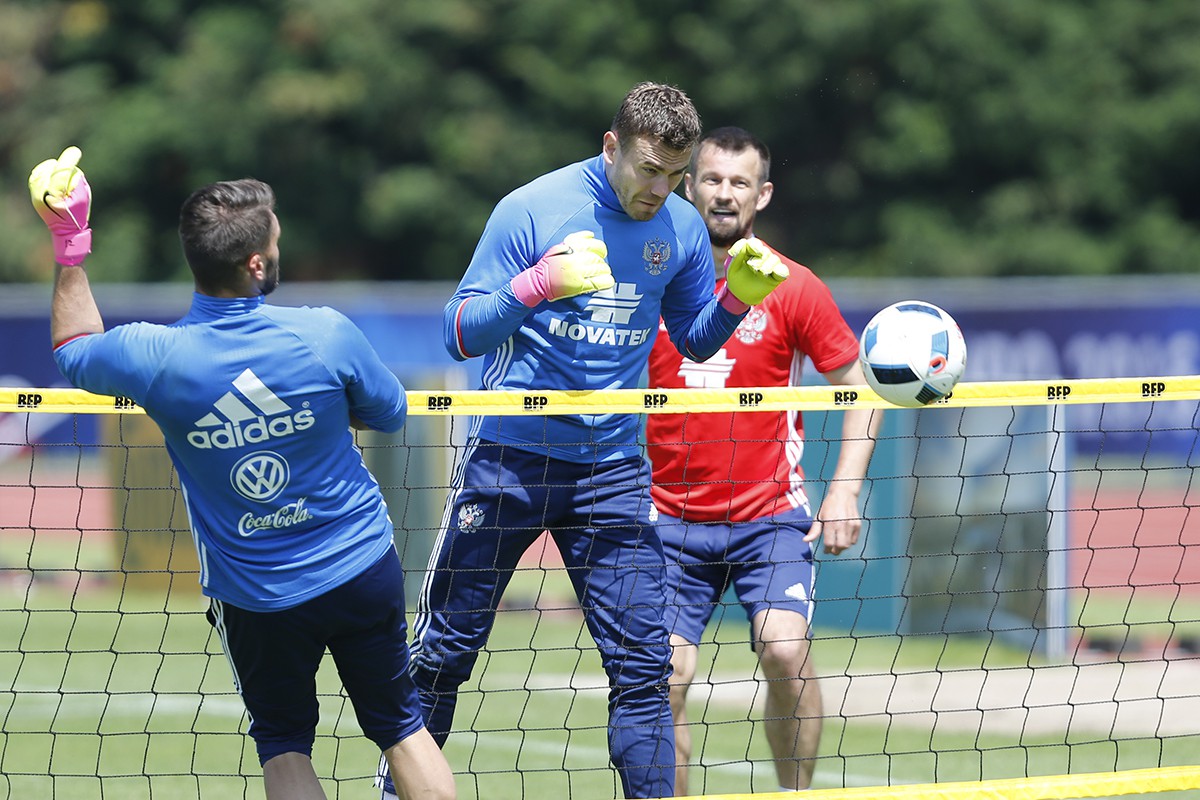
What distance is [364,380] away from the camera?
440 centimetres

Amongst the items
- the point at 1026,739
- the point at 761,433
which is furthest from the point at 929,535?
the point at 761,433

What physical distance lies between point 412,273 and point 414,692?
26.8 metres

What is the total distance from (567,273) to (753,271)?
67cm

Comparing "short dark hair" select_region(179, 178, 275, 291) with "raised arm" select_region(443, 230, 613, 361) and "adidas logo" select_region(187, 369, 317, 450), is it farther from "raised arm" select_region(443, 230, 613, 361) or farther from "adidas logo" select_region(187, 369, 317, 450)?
"raised arm" select_region(443, 230, 613, 361)

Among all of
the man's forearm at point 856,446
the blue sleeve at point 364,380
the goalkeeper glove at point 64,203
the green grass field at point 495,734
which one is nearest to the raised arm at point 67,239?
the goalkeeper glove at point 64,203

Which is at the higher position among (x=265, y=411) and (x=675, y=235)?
(x=675, y=235)

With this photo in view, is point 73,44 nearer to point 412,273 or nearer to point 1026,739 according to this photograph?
point 412,273

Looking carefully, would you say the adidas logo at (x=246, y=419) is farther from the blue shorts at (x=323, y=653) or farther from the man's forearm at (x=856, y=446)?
the man's forearm at (x=856, y=446)

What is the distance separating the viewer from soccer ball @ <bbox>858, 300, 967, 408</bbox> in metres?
5.16

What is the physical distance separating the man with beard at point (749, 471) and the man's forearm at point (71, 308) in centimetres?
231

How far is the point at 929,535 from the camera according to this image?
1108 cm

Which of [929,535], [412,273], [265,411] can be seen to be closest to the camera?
[265,411]

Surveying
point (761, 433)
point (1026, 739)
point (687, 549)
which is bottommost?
point (1026, 739)

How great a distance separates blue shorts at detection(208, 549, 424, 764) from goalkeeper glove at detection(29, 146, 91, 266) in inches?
41.4
